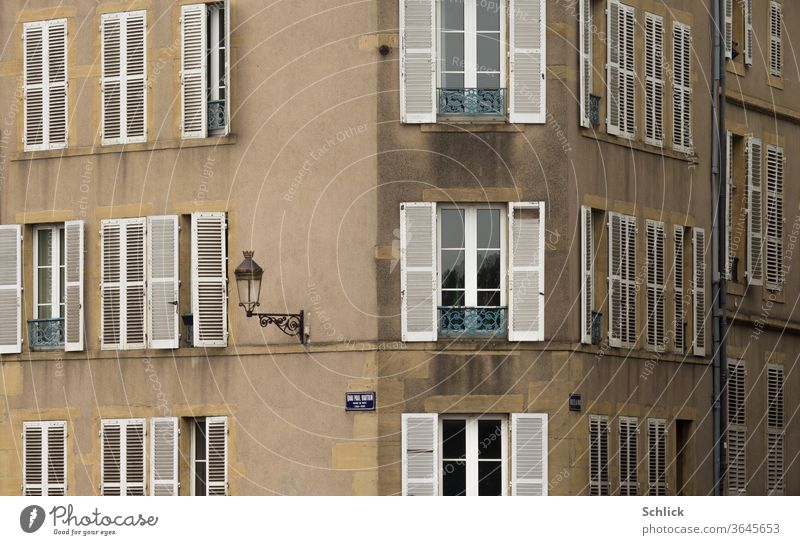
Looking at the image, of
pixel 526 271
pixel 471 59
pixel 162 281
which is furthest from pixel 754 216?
pixel 162 281

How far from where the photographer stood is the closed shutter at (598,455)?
37.3 m

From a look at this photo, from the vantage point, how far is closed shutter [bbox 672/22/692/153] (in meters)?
39.7

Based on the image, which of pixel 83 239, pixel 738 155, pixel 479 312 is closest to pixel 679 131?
pixel 738 155

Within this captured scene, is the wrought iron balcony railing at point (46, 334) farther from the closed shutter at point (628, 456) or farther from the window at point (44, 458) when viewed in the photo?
the closed shutter at point (628, 456)

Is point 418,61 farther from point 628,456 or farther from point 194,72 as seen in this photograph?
point 628,456

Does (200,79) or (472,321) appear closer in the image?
(472,321)

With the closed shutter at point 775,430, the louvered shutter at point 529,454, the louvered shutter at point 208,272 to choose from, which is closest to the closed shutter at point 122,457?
the louvered shutter at point 208,272

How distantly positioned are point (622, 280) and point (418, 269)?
11.2 ft

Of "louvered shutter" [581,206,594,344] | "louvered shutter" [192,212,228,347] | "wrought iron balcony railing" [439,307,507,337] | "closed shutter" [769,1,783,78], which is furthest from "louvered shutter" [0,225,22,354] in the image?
"closed shutter" [769,1,783,78]

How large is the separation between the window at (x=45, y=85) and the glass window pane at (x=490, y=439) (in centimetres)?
768

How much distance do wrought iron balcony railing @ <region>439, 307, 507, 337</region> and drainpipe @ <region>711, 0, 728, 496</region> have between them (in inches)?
191

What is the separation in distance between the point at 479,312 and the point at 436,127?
267 centimetres

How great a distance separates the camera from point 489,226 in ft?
121

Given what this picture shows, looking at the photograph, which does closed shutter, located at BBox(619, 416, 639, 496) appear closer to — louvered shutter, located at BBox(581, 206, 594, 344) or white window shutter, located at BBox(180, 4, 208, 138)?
louvered shutter, located at BBox(581, 206, 594, 344)
